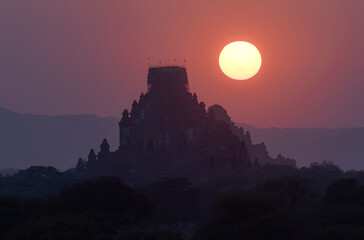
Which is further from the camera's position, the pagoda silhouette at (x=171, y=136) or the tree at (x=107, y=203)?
the pagoda silhouette at (x=171, y=136)

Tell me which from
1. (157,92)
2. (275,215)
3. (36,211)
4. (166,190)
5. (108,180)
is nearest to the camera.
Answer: (275,215)

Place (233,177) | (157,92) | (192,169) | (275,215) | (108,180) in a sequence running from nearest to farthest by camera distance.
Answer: (275,215) → (108,180) → (233,177) → (192,169) → (157,92)

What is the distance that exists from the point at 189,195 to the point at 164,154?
32018 mm

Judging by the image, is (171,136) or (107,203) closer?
(107,203)

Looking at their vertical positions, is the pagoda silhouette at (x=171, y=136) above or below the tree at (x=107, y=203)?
above

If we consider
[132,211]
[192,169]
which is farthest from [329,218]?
[192,169]

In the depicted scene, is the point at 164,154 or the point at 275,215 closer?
the point at 275,215

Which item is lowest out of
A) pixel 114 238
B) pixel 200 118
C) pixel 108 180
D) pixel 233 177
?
pixel 114 238

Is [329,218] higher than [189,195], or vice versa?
[189,195]

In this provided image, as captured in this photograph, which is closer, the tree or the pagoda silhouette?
the tree

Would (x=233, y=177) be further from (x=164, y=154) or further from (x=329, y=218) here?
(x=329, y=218)

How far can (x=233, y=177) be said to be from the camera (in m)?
106

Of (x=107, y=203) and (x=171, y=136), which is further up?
(x=171, y=136)

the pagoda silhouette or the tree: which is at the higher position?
the pagoda silhouette
